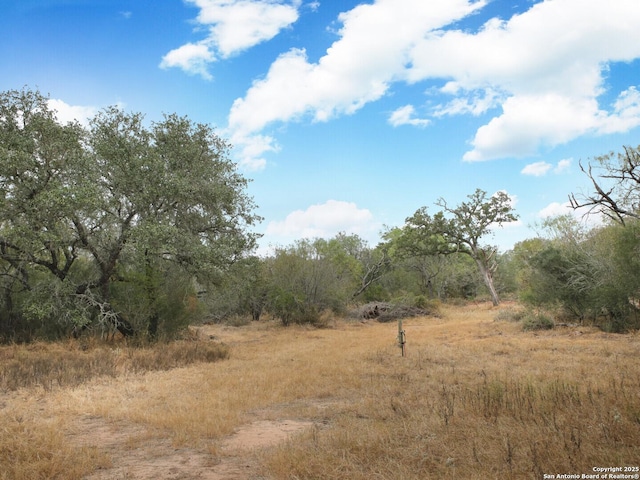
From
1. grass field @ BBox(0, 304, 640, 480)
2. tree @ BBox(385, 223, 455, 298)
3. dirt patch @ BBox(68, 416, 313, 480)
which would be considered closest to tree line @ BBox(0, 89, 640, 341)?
grass field @ BBox(0, 304, 640, 480)

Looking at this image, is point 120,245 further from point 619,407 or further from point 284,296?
point 619,407

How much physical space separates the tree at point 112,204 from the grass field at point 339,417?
3590 millimetres

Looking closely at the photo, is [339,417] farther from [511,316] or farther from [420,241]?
[420,241]

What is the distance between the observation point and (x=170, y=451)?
5367mm

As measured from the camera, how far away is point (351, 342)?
52.9 feet

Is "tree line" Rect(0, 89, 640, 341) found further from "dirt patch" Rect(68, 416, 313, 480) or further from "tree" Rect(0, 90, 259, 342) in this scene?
"dirt patch" Rect(68, 416, 313, 480)

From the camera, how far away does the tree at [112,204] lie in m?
12.9

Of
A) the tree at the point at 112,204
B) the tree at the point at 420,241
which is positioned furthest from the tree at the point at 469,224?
the tree at the point at 112,204

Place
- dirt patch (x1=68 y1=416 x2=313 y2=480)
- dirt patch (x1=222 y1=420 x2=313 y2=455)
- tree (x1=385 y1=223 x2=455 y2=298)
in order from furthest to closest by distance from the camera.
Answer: tree (x1=385 y1=223 x2=455 y2=298), dirt patch (x1=222 y1=420 x2=313 y2=455), dirt patch (x1=68 y1=416 x2=313 y2=480)

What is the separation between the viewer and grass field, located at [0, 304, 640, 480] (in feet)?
14.5

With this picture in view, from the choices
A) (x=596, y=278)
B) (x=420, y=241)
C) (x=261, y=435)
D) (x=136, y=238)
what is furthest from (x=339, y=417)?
(x=420, y=241)

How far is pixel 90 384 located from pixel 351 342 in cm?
929

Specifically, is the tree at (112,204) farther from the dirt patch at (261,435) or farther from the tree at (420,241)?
the tree at (420,241)

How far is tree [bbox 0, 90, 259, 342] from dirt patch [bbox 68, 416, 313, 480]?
792 centimetres
